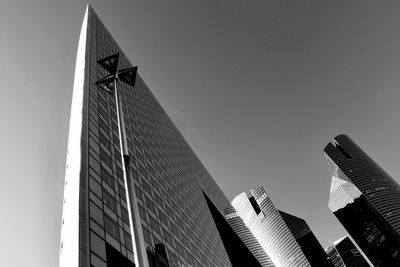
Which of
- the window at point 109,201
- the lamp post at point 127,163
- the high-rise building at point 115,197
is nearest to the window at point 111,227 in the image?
the high-rise building at point 115,197

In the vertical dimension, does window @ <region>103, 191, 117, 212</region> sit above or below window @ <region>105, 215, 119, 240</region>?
above

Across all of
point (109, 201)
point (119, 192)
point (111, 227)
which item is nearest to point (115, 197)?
point (119, 192)

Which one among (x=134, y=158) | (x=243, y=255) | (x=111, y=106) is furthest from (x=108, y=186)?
(x=243, y=255)

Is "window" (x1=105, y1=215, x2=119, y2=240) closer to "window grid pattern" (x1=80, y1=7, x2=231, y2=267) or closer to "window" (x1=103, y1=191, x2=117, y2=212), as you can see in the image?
"window grid pattern" (x1=80, y1=7, x2=231, y2=267)

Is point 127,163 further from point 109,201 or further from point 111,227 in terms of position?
point 109,201

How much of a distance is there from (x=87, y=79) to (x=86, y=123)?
37.0 feet

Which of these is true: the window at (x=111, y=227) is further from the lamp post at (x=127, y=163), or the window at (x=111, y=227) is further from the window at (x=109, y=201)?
the lamp post at (x=127, y=163)

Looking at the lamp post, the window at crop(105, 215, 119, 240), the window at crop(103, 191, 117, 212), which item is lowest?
the lamp post

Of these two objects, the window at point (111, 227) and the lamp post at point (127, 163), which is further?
the window at point (111, 227)

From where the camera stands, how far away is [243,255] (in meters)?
109

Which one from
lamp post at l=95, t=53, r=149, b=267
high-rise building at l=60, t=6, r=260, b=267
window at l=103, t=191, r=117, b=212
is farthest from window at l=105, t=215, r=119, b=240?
lamp post at l=95, t=53, r=149, b=267

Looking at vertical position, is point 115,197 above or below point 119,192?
below

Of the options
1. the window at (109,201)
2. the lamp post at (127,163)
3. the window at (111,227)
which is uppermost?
the window at (109,201)

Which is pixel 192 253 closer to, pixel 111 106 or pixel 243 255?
pixel 111 106
